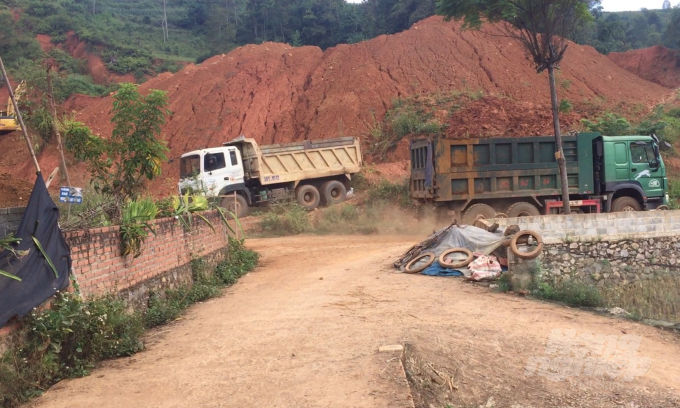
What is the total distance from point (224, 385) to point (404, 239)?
1210 cm

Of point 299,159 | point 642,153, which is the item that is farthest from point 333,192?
point 642,153

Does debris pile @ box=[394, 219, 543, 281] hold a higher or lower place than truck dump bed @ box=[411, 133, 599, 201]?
lower

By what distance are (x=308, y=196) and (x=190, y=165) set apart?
436 centimetres

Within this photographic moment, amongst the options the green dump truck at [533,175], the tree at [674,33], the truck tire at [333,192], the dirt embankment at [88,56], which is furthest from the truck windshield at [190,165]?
the tree at [674,33]

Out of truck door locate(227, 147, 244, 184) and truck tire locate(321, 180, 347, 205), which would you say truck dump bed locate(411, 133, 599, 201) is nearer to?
truck tire locate(321, 180, 347, 205)

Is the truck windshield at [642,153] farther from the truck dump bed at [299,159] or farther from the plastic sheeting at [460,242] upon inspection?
the truck dump bed at [299,159]

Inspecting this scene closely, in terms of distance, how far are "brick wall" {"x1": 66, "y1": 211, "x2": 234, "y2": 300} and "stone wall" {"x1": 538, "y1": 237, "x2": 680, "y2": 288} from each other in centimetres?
562

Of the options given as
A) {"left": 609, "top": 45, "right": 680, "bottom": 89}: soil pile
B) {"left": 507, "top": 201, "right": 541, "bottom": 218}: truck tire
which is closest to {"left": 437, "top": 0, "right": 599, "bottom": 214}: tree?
{"left": 507, "top": 201, "right": 541, "bottom": 218}: truck tire

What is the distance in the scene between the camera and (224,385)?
4957mm

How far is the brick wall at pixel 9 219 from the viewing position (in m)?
5.28

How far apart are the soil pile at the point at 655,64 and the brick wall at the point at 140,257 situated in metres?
39.1

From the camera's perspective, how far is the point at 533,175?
49.8ft

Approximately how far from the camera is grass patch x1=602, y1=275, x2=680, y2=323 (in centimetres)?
848

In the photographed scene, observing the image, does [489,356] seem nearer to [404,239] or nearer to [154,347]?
[154,347]
